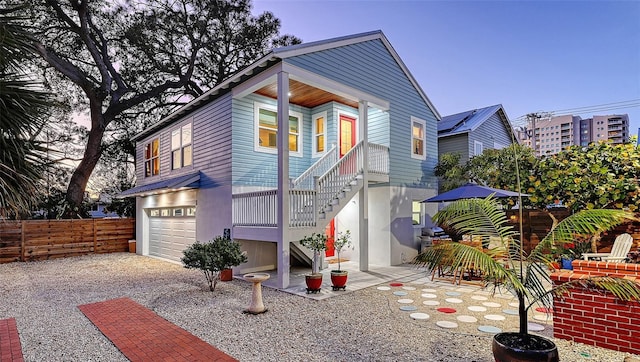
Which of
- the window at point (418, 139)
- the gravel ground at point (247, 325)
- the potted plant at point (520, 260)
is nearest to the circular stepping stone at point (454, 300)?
the gravel ground at point (247, 325)

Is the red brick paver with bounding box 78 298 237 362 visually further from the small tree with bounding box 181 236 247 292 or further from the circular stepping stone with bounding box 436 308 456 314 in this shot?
the circular stepping stone with bounding box 436 308 456 314

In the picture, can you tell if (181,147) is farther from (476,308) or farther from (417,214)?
(476,308)

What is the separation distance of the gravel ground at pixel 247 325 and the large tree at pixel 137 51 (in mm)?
12056

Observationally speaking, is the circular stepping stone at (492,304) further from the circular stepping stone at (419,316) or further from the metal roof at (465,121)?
the metal roof at (465,121)

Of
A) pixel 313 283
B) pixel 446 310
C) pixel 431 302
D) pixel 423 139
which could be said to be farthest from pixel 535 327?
pixel 423 139

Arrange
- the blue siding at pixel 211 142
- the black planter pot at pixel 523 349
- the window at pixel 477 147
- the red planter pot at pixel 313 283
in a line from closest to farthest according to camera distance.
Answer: the black planter pot at pixel 523 349, the red planter pot at pixel 313 283, the blue siding at pixel 211 142, the window at pixel 477 147

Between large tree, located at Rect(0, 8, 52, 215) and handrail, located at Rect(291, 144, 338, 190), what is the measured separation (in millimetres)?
5752

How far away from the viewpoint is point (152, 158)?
14633 millimetres

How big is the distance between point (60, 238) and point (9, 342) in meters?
11.2

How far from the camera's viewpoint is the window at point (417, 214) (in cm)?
1235

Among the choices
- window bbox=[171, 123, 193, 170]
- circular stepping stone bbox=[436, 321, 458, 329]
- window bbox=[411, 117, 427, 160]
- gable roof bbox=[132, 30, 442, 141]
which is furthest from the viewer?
window bbox=[411, 117, 427, 160]

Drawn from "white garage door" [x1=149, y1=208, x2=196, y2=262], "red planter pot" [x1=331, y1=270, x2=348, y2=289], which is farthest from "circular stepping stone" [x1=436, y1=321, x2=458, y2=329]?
"white garage door" [x1=149, y1=208, x2=196, y2=262]

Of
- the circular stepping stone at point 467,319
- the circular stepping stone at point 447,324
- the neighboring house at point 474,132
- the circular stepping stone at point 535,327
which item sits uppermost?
the neighboring house at point 474,132

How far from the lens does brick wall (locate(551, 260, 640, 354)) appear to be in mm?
4102
